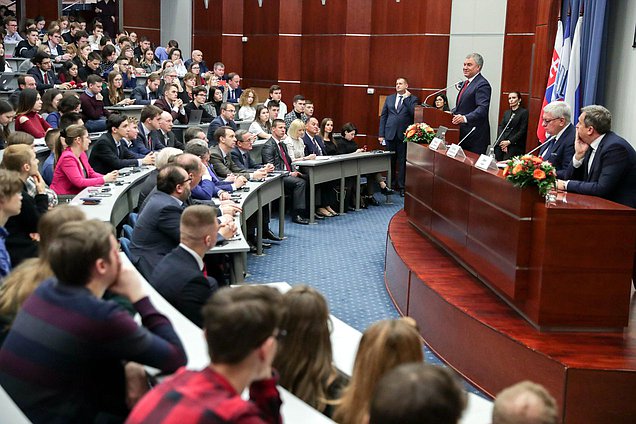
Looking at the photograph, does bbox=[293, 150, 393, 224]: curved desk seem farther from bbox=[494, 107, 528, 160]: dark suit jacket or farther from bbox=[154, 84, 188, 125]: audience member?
bbox=[154, 84, 188, 125]: audience member

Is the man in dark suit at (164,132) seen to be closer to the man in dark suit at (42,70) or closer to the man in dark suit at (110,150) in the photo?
the man in dark suit at (110,150)

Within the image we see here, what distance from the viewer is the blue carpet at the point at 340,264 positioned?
6418 mm

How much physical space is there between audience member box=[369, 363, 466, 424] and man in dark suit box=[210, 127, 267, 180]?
636cm

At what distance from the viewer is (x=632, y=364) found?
4133mm

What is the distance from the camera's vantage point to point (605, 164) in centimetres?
493

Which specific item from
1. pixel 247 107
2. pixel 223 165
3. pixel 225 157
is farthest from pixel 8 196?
pixel 247 107

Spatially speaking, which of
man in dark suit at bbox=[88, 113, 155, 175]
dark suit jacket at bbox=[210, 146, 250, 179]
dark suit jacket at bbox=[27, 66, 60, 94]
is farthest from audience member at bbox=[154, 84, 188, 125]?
man in dark suit at bbox=[88, 113, 155, 175]

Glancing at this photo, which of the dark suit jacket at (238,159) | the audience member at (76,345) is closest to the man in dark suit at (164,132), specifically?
the dark suit jacket at (238,159)

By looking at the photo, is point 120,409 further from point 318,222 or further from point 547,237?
point 318,222

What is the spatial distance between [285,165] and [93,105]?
2.61 metres

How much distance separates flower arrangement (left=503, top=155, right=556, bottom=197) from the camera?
450 cm

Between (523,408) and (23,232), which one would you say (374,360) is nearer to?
(523,408)

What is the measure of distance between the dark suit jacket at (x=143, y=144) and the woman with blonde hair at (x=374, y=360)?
6376 mm

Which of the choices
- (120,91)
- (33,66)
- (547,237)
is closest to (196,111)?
(120,91)
